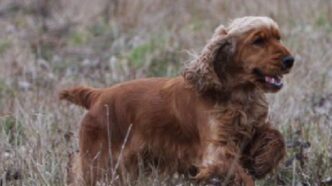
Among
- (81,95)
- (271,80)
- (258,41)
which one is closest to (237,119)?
(271,80)

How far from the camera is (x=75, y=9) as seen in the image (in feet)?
49.8

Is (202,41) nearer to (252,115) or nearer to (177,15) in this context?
(177,15)

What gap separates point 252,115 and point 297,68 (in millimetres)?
3920

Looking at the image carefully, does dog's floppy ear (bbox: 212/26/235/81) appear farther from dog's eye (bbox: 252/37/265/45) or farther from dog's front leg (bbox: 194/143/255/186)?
dog's front leg (bbox: 194/143/255/186)

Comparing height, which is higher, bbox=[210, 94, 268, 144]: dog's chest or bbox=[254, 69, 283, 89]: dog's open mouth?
bbox=[254, 69, 283, 89]: dog's open mouth

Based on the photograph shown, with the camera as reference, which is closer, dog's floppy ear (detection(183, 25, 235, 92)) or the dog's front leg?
the dog's front leg

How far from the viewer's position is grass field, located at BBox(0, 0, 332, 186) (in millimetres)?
7199

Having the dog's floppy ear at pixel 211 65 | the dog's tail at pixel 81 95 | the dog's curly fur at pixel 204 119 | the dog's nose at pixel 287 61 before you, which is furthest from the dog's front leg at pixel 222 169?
the dog's tail at pixel 81 95

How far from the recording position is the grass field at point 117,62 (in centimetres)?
720

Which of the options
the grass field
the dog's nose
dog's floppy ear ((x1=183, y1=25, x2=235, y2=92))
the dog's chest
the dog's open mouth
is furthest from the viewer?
the grass field

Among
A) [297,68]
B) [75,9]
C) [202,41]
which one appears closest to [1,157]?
[297,68]

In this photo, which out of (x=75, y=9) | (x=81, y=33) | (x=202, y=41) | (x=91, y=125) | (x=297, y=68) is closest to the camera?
(x=91, y=125)

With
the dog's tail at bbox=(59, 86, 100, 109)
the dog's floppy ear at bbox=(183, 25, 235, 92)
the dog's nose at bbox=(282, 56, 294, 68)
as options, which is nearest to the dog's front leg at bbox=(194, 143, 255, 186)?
the dog's floppy ear at bbox=(183, 25, 235, 92)

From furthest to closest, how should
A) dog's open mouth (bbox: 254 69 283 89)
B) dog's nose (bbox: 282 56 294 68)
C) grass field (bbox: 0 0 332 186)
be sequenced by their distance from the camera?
grass field (bbox: 0 0 332 186)
dog's open mouth (bbox: 254 69 283 89)
dog's nose (bbox: 282 56 294 68)
